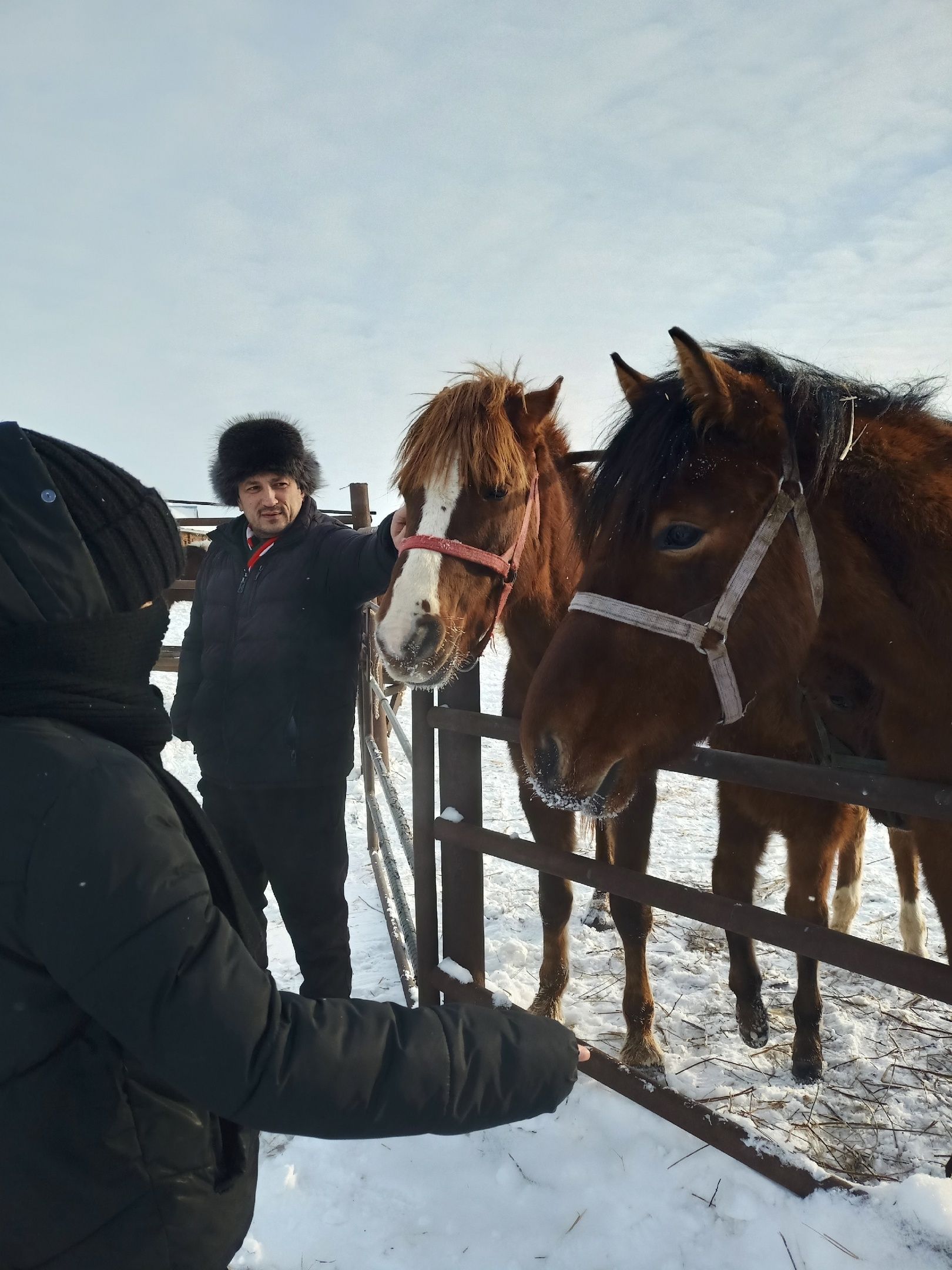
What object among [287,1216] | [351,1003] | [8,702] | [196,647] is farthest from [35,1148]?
[196,647]

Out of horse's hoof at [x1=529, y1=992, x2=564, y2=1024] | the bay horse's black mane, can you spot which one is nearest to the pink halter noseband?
the bay horse's black mane

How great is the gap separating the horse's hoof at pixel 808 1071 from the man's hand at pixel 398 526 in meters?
2.38

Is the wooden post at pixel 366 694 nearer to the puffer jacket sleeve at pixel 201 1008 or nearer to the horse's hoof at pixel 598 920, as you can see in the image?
the horse's hoof at pixel 598 920

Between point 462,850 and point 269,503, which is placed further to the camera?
point 269,503

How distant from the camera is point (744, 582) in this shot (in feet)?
4.77

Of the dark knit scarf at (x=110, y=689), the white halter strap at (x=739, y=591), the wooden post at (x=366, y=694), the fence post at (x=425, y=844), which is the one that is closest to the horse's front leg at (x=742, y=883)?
the fence post at (x=425, y=844)

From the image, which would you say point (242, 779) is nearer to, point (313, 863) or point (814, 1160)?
point (313, 863)

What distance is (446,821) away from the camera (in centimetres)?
233

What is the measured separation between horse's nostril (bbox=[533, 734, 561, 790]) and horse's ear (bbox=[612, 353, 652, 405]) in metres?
0.88

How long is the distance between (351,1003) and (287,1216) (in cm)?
151

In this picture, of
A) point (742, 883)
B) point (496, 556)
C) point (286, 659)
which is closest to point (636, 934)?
point (742, 883)

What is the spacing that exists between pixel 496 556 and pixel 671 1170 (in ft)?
6.12

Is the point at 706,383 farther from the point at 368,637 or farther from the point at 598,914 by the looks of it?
the point at 368,637

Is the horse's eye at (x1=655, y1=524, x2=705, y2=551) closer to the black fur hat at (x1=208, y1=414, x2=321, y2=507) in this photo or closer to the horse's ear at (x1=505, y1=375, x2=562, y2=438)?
the horse's ear at (x1=505, y1=375, x2=562, y2=438)
